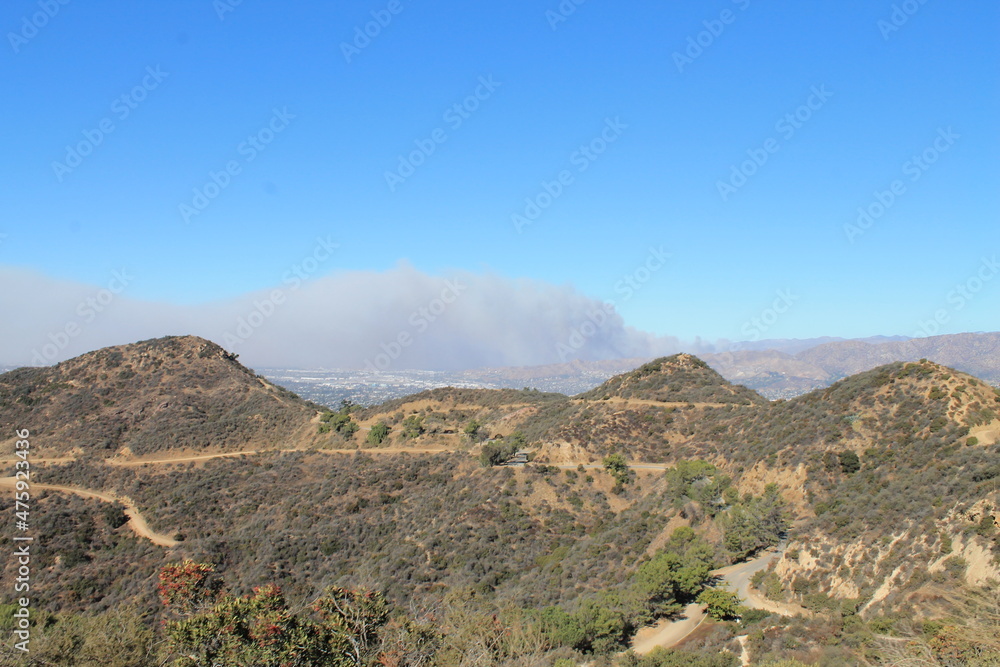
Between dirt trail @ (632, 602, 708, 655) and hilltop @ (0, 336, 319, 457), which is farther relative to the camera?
hilltop @ (0, 336, 319, 457)

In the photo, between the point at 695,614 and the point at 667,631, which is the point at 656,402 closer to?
the point at 695,614

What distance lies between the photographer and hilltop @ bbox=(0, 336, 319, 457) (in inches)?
2352

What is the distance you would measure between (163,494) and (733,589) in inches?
1824

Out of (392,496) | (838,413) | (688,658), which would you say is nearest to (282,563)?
(392,496)

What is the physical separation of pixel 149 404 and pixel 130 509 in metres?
25.2

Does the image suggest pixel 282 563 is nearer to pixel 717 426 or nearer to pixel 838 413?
pixel 717 426

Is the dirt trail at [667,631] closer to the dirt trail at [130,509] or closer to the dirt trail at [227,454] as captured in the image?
the dirt trail at [227,454]

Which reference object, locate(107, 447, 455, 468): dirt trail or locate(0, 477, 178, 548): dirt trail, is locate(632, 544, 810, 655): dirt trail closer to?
locate(107, 447, 455, 468): dirt trail

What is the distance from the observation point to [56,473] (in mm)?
52031

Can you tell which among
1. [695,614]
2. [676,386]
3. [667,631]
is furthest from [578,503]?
[676,386]

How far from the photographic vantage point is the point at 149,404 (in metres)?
66.2

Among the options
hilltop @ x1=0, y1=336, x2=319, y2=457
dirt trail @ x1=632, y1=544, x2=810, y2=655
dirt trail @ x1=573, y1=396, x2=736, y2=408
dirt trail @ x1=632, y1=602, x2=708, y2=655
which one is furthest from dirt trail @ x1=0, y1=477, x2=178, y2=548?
dirt trail @ x1=573, y1=396, x2=736, y2=408

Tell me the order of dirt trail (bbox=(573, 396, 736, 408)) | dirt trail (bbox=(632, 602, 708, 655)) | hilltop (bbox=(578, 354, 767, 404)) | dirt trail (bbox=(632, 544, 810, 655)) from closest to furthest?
dirt trail (bbox=(632, 602, 708, 655)), dirt trail (bbox=(632, 544, 810, 655)), dirt trail (bbox=(573, 396, 736, 408)), hilltop (bbox=(578, 354, 767, 404))

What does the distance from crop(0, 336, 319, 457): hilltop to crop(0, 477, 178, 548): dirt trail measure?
905 centimetres
